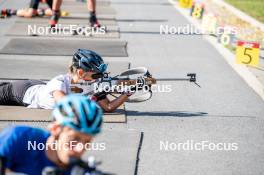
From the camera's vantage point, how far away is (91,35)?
1596 centimetres

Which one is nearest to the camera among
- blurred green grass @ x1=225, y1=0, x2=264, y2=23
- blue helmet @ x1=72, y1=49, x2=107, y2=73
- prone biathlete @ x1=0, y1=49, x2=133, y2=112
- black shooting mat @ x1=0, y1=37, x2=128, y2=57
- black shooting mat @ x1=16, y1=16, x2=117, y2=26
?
prone biathlete @ x1=0, y1=49, x2=133, y2=112

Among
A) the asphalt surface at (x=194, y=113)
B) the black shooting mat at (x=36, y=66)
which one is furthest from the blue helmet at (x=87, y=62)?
the black shooting mat at (x=36, y=66)

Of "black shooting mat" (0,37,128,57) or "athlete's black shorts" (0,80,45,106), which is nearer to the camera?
"athlete's black shorts" (0,80,45,106)

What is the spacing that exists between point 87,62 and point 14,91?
1.23 meters

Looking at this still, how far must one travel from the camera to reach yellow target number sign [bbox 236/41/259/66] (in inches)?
485

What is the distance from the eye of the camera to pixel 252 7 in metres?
25.3

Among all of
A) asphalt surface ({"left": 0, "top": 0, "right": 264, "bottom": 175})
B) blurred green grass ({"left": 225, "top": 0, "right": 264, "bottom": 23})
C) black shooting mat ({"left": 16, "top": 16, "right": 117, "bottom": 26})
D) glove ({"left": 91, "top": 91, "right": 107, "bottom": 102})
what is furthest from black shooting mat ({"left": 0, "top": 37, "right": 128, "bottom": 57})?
blurred green grass ({"left": 225, "top": 0, "right": 264, "bottom": 23})

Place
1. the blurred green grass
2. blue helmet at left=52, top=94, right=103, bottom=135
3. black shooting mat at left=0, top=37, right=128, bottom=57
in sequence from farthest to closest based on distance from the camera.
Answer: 1. the blurred green grass
2. black shooting mat at left=0, top=37, right=128, bottom=57
3. blue helmet at left=52, top=94, right=103, bottom=135

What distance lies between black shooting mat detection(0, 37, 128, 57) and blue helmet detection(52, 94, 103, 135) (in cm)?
1019

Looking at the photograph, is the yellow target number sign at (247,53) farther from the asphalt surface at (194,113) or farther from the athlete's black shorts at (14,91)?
the athlete's black shorts at (14,91)

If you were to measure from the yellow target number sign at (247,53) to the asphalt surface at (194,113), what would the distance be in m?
0.32

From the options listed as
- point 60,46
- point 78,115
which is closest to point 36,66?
point 60,46

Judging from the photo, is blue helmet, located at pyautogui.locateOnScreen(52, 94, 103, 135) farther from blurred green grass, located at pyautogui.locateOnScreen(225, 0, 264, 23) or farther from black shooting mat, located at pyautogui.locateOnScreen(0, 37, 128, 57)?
blurred green grass, located at pyautogui.locateOnScreen(225, 0, 264, 23)

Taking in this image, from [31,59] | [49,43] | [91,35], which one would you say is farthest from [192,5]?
[31,59]
